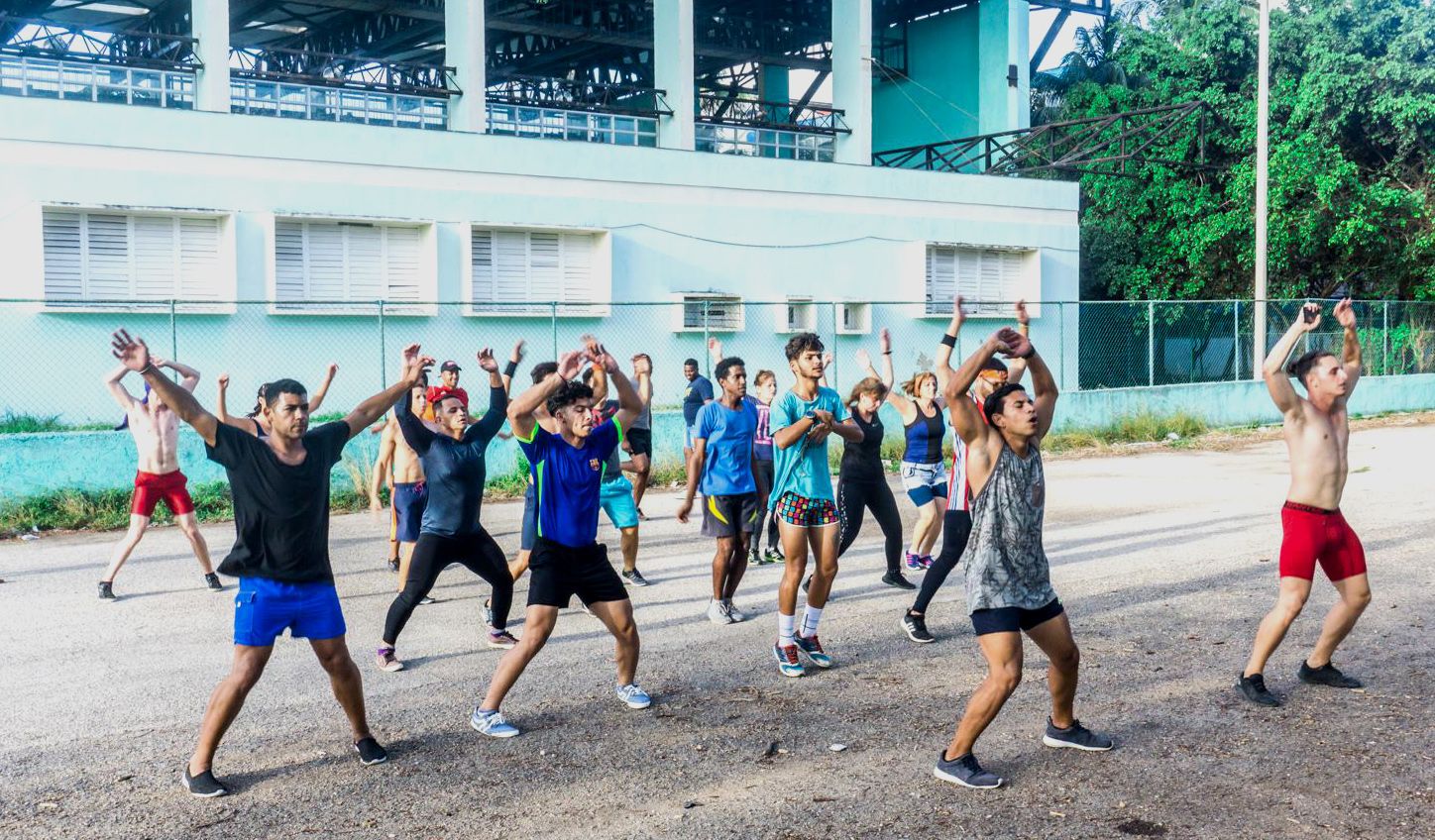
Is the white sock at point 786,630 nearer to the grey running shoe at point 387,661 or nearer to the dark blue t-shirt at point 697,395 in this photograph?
the grey running shoe at point 387,661

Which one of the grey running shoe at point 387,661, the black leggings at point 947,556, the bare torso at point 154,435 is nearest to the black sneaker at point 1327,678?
the black leggings at point 947,556

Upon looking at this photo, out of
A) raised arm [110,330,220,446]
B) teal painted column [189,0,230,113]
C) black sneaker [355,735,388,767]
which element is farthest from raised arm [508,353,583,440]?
teal painted column [189,0,230,113]

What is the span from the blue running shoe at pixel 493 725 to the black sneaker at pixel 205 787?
3.83 feet

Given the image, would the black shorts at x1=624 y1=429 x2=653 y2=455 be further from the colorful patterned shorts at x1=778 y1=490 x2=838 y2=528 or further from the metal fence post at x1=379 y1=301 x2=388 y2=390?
the colorful patterned shorts at x1=778 y1=490 x2=838 y2=528

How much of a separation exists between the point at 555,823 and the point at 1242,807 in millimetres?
2586

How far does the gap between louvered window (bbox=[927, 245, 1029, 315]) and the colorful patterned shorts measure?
16.3 metres

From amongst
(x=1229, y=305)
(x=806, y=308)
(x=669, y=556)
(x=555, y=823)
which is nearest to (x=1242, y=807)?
(x=555, y=823)

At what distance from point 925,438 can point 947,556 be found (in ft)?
6.67

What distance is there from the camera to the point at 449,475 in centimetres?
743

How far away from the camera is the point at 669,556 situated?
11336 millimetres

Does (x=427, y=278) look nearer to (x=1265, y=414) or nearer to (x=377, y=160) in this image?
(x=377, y=160)

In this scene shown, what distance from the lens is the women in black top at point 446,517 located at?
7.38 m

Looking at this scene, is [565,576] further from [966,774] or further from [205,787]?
[966,774]

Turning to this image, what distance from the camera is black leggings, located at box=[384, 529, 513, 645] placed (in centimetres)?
737
